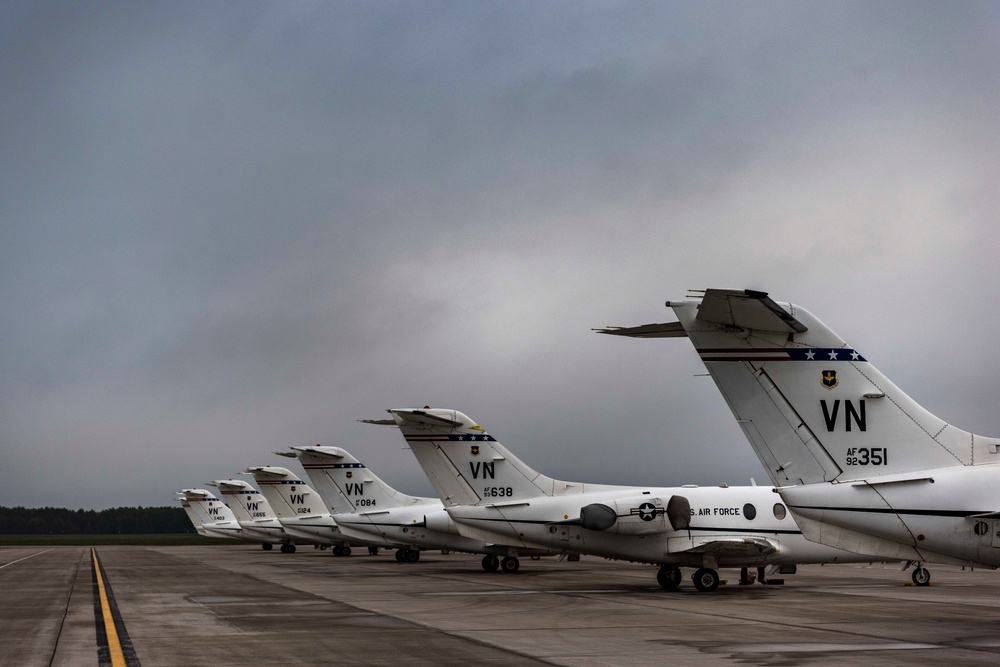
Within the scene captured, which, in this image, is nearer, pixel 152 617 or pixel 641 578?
pixel 152 617

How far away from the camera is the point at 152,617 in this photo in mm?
19531

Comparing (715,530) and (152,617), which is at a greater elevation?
(715,530)

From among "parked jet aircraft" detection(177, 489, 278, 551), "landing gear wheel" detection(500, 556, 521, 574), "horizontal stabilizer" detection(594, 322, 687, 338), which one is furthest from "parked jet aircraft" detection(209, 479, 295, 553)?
"horizontal stabilizer" detection(594, 322, 687, 338)

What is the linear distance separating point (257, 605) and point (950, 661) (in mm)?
14334

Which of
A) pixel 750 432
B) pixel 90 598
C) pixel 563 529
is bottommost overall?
pixel 90 598

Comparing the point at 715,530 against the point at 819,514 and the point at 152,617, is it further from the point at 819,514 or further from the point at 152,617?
the point at 152,617

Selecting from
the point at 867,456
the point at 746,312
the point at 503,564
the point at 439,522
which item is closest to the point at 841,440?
the point at 867,456

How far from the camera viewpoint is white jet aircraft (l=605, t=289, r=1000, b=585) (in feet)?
44.7

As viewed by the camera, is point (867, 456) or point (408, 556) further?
point (408, 556)

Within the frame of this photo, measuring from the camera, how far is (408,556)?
44.5 meters

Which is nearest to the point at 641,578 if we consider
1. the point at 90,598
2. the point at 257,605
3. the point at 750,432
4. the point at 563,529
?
the point at 563,529

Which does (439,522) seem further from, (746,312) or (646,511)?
(746,312)

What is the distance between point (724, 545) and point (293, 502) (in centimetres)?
3392

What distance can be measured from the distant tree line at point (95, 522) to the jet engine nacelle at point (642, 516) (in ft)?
521
